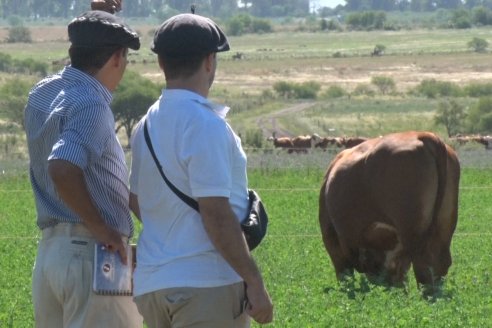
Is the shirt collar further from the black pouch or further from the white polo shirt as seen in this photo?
the black pouch

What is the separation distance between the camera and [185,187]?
5.11 meters

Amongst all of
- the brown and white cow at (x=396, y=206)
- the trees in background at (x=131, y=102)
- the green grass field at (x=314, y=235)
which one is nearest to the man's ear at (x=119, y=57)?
the green grass field at (x=314, y=235)

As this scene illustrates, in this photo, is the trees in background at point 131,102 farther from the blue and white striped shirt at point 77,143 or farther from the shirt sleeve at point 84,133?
the shirt sleeve at point 84,133

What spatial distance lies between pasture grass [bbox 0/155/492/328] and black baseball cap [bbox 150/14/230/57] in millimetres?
3224

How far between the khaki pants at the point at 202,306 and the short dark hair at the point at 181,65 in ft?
2.80

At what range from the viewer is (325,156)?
3522cm

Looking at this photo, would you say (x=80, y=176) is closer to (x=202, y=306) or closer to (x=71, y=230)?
(x=71, y=230)

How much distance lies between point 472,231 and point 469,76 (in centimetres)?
9984

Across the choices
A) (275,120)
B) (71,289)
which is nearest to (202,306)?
(71,289)

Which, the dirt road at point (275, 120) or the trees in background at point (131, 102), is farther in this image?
the dirt road at point (275, 120)

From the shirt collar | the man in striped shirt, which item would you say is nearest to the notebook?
the man in striped shirt

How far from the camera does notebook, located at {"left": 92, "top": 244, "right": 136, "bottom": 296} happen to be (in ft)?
18.0

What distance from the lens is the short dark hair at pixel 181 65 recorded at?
5184 millimetres

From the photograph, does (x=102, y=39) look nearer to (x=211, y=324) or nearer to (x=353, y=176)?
(x=211, y=324)
